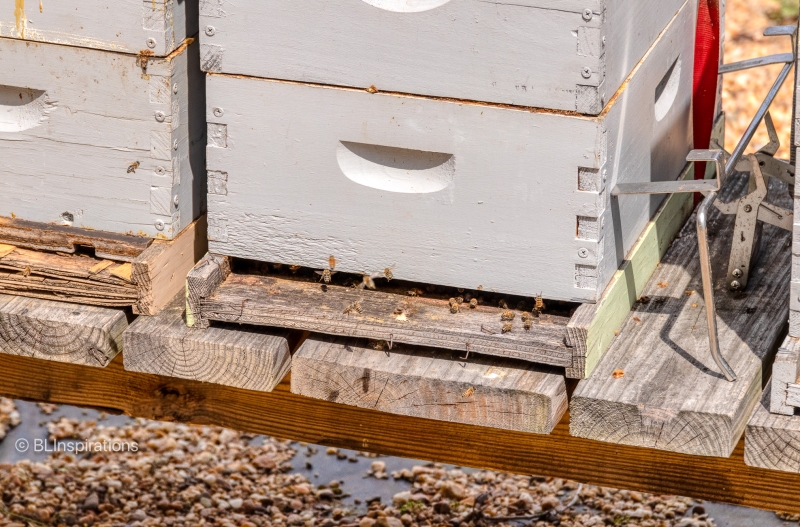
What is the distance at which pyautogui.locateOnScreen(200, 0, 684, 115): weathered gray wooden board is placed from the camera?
6.47 feet

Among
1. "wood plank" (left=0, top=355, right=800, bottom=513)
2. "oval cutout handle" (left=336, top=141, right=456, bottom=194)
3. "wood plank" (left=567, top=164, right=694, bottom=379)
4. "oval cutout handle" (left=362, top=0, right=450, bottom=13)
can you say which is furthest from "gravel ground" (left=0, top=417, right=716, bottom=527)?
"oval cutout handle" (left=362, top=0, right=450, bottom=13)

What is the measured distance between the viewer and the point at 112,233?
96.3 inches

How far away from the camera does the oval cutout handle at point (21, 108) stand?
93.7 inches

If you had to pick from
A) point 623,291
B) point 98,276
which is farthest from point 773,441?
point 98,276

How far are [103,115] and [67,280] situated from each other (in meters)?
0.38

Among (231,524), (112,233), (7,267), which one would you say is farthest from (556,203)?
(231,524)

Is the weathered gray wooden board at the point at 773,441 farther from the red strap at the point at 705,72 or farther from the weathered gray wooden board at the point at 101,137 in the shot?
the weathered gray wooden board at the point at 101,137

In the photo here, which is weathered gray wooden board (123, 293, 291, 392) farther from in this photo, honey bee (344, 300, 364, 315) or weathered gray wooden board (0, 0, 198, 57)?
weathered gray wooden board (0, 0, 198, 57)

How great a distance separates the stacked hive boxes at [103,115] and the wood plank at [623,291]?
0.96 meters

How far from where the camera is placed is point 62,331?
231cm

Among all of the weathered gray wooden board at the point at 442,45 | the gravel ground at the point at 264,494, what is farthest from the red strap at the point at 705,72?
the gravel ground at the point at 264,494

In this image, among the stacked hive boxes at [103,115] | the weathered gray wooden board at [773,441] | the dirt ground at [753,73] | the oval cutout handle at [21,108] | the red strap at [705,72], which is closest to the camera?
the weathered gray wooden board at [773,441]

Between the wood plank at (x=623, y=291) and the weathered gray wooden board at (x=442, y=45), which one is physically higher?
the weathered gray wooden board at (x=442, y=45)

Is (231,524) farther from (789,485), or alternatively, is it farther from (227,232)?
(789,485)
